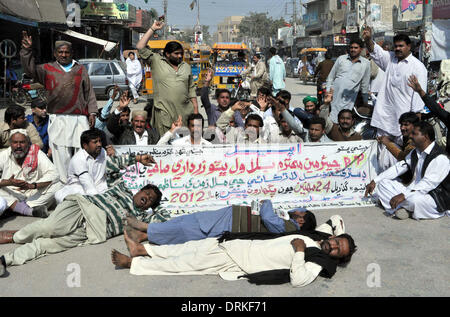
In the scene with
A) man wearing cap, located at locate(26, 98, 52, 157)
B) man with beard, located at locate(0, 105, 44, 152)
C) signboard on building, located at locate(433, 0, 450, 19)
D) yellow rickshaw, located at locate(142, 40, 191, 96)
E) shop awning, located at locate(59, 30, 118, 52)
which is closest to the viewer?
man with beard, located at locate(0, 105, 44, 152)

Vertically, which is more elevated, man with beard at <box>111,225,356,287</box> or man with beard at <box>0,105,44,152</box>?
man with beard at <box>0,105,44,152</box>

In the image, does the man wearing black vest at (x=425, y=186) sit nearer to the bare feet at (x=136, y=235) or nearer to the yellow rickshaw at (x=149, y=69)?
the bare feet at (x=136, y=235)

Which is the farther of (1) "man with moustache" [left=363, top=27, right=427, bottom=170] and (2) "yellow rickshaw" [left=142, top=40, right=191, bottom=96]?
(2) "yellow rickshaw" [left=142, top=40, right=191, bottom=96]

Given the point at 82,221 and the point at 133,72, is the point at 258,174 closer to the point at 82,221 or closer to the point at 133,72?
the point at 82,221

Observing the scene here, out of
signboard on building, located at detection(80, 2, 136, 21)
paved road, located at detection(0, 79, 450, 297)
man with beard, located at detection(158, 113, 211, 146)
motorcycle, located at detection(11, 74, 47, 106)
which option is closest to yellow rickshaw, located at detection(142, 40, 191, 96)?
motorcycle, located at detection(11, 74, 47, 106)

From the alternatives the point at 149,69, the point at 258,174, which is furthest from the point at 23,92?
the point at 258,174

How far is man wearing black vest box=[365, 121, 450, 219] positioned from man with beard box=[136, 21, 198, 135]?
2799mm

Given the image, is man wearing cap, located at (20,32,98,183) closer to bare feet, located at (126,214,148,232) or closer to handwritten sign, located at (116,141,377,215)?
handwritten sign, located at (116,141,377,215)

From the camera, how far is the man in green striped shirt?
14.7 feet

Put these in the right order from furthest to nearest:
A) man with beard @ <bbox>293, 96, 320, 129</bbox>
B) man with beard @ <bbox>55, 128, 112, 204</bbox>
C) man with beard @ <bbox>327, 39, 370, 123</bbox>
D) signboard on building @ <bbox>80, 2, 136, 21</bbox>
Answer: signboard on building @ <bbox>80, 2, 136, 21</bbox>, man with beard @ <bbox>327, 39, 370, 123</bbox>, man with beard @ <bbox>293, 96, 320, 129</bbox>, man with beard @ <bbox>55, 128, 112, 204</bbox>

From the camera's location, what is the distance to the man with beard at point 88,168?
5.36 metres

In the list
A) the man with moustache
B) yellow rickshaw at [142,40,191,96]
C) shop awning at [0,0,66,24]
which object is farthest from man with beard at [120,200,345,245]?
shop awning at [0,0,66,24]

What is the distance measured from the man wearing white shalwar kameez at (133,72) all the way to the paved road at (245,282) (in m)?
12.5

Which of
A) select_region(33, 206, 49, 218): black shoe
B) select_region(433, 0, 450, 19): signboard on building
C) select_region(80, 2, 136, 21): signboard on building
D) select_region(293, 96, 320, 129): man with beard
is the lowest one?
select_region(33, 206, 49, 218): black shoe
